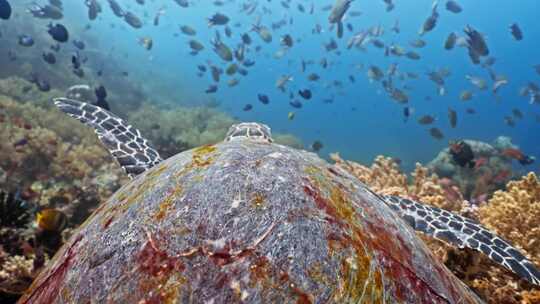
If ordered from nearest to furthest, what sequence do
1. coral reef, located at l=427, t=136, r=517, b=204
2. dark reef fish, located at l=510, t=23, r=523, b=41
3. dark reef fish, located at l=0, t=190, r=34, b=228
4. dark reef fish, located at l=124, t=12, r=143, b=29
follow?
dark reef fish, located at l=0, t=190, r=34, b=228 → coral reef, located at l=427, t=136, r=517, b=204 → dark reef fish, located at l=510, t=23, r=523, b=41 → dark reef fish, located at l=124, t=12, r=143, b=29

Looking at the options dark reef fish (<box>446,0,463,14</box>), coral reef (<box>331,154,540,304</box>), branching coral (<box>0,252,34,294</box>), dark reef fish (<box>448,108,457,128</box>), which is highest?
dark reef fish (<box>446,0,463,14</box>)

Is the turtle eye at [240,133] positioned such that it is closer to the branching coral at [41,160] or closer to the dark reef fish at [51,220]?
the dark reef fish at [51,220]

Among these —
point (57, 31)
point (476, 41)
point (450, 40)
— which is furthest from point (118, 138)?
point (450, 40)

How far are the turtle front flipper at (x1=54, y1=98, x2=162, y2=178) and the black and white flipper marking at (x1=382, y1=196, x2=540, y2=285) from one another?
2.26 meters

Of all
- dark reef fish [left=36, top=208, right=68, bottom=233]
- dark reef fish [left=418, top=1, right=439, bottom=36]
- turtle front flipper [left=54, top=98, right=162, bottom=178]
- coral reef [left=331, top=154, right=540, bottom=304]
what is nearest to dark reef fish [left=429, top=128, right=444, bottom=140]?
dark reef fish [left=418, top=1, right=439, bottom=36]

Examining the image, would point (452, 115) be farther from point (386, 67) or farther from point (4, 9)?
point (386, 67)

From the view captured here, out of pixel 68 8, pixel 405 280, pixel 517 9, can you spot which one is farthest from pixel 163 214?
pixel 517 9

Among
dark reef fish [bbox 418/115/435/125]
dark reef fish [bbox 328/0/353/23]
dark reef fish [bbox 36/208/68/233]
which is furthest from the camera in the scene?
dark reef fish [bbox 418/115/435/125]

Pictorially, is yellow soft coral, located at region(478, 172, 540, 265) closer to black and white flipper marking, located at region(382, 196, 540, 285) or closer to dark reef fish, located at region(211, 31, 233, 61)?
black and white flipper marking, located at region(382, 196, 540, 285)

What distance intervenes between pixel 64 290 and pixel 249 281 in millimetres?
697

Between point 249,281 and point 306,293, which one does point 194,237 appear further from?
point 306,293

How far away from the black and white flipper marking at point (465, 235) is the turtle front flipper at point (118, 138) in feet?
7.41

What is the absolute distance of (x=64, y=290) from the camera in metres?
1.21

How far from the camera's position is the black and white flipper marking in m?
2.23
